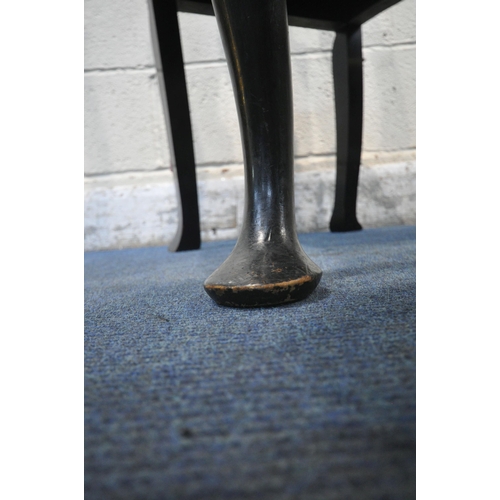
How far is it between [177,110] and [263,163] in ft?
1.76

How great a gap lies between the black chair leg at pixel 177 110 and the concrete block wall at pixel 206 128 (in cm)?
23

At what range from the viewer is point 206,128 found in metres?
1.26

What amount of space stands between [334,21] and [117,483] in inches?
38.2

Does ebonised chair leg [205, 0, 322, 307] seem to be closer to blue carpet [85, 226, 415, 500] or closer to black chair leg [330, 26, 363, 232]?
blue carpet [85, 226, 415, 500]

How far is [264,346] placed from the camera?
1.05 feet

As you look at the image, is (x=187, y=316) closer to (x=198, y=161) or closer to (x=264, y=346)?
(x=264, y=346)

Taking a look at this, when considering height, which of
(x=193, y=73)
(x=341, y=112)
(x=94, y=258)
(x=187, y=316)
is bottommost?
(x=94, y=258)

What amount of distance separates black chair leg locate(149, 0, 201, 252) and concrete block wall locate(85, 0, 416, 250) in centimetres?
23

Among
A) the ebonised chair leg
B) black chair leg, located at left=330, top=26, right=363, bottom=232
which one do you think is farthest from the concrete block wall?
the ebonised chair leg

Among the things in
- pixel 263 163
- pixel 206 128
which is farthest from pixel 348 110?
pixel 263 163

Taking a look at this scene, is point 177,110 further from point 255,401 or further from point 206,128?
point 255,401

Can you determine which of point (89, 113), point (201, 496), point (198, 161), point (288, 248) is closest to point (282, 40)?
point (288, 248)

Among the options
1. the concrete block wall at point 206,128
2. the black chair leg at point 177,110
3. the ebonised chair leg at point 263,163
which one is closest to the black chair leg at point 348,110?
the concrete block wall at point 206,128

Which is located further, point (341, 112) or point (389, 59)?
point (389, 59)
